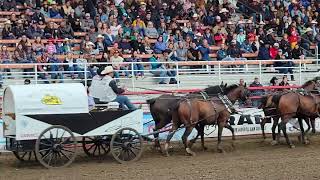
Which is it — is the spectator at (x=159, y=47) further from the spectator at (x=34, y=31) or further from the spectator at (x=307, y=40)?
the spectator at (x=307, y=40)

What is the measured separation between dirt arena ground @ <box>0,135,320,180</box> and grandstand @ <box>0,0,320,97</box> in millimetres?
4175

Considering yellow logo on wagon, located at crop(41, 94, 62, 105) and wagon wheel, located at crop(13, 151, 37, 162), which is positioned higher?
yellow logo on wagon, located at crop(41, 94, 62, 105)

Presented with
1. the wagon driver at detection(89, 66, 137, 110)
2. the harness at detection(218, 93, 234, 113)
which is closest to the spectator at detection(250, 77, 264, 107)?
the harness at detection(218, 93, 234, 113)

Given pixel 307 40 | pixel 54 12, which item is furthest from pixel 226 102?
pixel 307 40

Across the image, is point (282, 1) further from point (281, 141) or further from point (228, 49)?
A: point (281, 141)

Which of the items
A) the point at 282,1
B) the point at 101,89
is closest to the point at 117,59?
the point at 101,89

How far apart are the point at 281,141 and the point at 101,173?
21.3 feet

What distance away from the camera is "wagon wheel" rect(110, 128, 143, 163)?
12875 mm

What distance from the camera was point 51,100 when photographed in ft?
40.5

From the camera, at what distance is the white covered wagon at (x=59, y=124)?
1208 cm

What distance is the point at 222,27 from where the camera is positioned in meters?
23.7

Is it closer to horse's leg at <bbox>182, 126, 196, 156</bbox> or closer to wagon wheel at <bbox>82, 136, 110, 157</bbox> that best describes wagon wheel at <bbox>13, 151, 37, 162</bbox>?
wagon wheel at <bbox>82, 136, 110, 157</bbox>

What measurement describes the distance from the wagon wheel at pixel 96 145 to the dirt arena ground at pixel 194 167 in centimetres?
19

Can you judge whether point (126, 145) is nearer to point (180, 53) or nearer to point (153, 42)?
point (180, 53)
